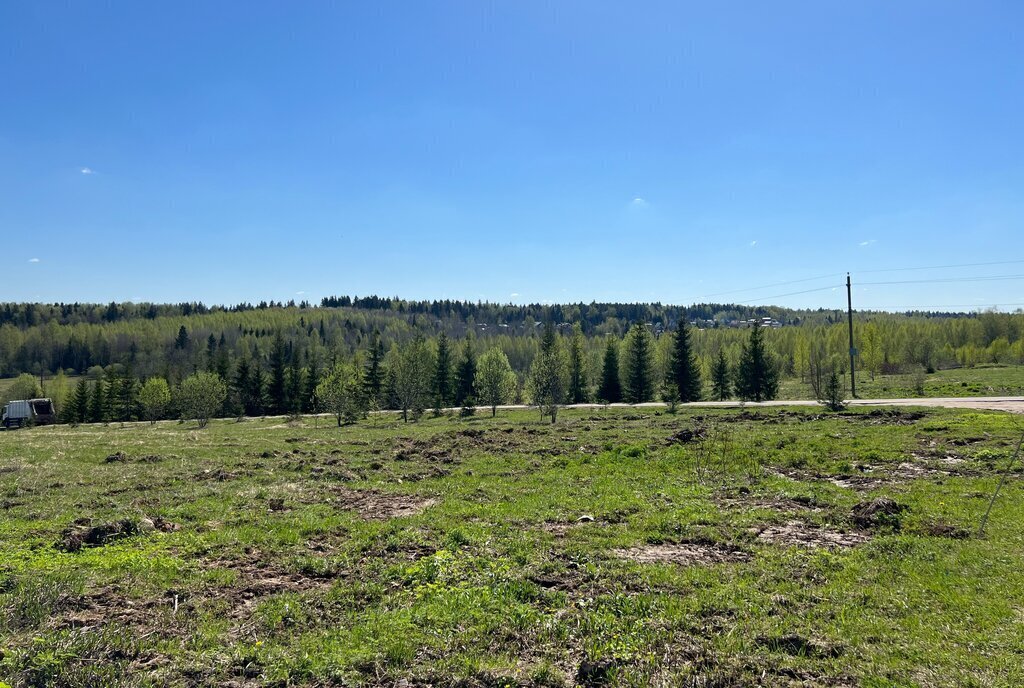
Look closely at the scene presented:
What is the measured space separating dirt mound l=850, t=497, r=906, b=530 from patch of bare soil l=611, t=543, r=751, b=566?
3.81 meters

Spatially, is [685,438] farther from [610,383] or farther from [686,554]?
[610,383]

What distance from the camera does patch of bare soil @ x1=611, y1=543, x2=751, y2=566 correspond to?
10.1 meters

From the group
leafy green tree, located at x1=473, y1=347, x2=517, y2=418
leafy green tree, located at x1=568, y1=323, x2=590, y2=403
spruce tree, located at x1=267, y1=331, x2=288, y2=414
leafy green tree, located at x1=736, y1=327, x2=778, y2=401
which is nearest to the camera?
leafy green tree, located at x1=473, y1=347, x2=517, y2=418

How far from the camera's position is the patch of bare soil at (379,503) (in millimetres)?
13852

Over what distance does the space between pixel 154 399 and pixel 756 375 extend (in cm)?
9306

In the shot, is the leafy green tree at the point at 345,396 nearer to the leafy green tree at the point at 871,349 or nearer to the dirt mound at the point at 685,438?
the dirt mound at the point at 685,438

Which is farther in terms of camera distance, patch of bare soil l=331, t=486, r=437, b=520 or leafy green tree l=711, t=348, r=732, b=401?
leafy green tree l=711, t=348, r=732, b=401

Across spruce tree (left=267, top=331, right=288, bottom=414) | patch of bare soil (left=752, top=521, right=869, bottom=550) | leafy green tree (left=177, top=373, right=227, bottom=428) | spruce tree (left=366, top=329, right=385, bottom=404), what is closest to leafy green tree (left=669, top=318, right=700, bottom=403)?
spruce tree (left=366, top=329, right=385, bottom=404)

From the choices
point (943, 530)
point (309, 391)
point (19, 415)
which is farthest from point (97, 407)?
point (943, 530)

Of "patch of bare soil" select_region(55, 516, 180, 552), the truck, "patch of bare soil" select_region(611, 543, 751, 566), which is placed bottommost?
the truck

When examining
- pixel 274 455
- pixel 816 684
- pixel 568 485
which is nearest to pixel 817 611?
pixel 816 684

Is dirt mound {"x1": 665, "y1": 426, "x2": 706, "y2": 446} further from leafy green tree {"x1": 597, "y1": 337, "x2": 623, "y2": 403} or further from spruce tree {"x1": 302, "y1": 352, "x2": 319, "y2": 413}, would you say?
spruce tree {"x1": 302, "y1": 352, "x2": 319, "y2": 413}

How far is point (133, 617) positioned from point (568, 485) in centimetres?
1215

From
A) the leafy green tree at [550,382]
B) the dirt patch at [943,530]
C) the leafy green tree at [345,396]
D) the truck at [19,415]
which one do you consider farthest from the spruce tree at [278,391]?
the dirt patch at [943,530]
